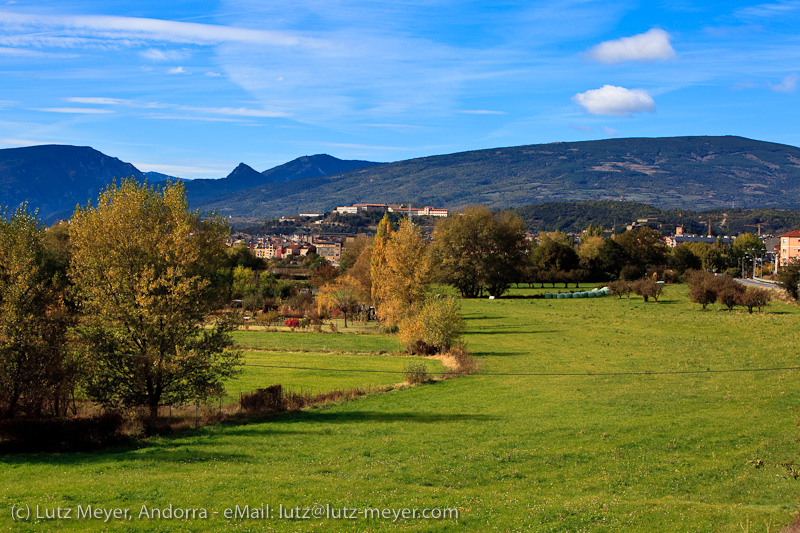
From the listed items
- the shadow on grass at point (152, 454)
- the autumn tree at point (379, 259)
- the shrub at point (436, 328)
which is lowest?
the shadow on grass at point (152, 454)

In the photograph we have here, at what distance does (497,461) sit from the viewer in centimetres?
2006

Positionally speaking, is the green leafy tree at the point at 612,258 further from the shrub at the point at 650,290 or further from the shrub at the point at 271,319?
the shrub at the point at 271,319

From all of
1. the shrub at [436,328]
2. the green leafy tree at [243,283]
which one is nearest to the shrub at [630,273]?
the green leafy tree at [243,283]

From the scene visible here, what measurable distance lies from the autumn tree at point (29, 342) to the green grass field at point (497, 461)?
3885mm

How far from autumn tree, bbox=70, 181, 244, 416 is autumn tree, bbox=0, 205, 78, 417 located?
0.99m

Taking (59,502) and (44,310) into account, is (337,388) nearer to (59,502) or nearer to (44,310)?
(44,310)

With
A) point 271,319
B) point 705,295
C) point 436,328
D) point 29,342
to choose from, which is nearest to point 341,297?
point 271,319

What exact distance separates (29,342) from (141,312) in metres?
4.05

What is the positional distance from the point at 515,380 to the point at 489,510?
68.6 ft

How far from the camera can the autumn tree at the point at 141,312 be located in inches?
1004

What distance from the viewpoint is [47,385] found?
24.3 meters

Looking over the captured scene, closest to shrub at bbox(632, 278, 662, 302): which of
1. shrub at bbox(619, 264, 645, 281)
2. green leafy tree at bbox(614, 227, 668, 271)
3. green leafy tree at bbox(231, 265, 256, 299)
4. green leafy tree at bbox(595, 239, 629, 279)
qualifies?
shrub at bbox(619, 264, 645, 281)

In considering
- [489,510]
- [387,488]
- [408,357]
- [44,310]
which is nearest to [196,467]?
[387,488]

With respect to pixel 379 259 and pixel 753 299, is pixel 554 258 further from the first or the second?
pixel 379 259
